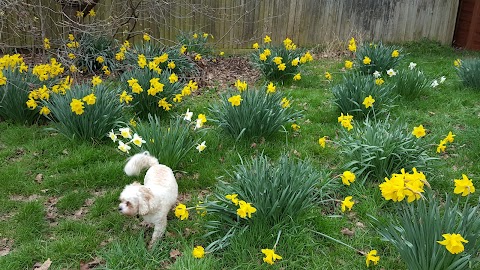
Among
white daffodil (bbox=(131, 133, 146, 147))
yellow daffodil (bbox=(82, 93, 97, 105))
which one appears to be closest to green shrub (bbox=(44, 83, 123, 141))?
yellow daffodil (bbox=(82, 93, 97, 105))

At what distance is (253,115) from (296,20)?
20.7 feet

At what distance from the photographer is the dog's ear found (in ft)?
9.20

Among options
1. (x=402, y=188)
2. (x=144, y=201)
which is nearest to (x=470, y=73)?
(x=402, y=188)

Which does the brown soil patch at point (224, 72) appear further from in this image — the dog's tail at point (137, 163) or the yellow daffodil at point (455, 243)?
the yellow daffodil at point (455, 243)

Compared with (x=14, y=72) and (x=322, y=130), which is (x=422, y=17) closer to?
(x=322, y=130)

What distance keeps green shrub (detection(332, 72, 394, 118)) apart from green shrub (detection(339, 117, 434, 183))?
1.24 m

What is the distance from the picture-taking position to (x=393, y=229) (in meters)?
2.63

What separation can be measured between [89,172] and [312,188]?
2130 millimetres

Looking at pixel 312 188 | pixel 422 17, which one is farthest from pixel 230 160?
pixel 422 17

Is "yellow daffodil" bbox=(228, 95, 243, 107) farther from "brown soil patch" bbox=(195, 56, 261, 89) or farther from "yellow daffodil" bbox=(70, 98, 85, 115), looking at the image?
"brown soil patch" bbox=(195, 56, 261, 89)

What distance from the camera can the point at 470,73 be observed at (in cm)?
667

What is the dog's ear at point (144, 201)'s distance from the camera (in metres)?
2.80

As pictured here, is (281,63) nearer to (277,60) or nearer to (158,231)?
(277,60)

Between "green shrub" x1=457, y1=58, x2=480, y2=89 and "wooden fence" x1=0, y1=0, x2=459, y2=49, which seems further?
"wooden fence" x1=0, y1=0, x2=459, y2=49
